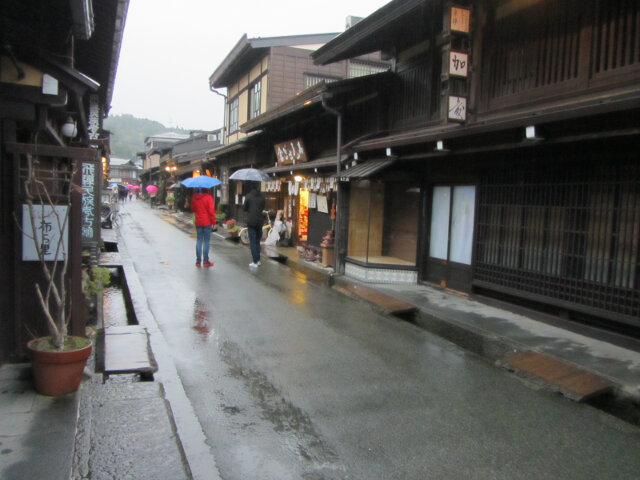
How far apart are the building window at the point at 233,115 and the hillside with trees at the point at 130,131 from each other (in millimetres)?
90720

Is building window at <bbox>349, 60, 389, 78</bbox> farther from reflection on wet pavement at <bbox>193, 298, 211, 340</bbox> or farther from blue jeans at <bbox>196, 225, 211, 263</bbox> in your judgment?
reflection on wet pavement at <bbox>193, 298, 211, 340</bbox>

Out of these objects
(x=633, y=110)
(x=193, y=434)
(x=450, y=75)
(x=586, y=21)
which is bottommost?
(x=193, y=434)

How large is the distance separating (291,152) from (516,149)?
1090 centimetres

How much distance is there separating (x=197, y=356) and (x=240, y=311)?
2.48m

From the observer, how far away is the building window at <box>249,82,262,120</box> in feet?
80.0

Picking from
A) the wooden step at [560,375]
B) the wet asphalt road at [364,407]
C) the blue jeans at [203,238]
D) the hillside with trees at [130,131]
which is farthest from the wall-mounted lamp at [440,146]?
the hillside with trees at [130,131]

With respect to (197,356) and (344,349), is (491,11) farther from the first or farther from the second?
(197,356)

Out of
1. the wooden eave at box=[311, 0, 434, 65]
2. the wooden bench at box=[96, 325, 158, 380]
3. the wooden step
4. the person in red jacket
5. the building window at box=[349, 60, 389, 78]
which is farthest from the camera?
the building window at box=[349, 60, 389, 78]

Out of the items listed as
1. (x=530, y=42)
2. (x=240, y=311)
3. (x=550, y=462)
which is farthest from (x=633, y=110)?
(x=240, y=311)

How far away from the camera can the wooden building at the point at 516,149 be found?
7.06m

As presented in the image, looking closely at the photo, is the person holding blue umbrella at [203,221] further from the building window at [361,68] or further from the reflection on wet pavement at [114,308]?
the building window at [361,68]

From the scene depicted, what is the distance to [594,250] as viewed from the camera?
7.63 metres

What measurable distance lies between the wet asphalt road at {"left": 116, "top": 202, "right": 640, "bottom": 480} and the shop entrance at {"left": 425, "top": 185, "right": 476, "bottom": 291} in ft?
8.33

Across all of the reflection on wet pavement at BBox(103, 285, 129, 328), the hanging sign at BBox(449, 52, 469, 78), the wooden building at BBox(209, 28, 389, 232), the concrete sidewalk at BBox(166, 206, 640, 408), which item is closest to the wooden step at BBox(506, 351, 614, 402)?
the concrete sidewalk at BBox(166, 206, 640, 408)
